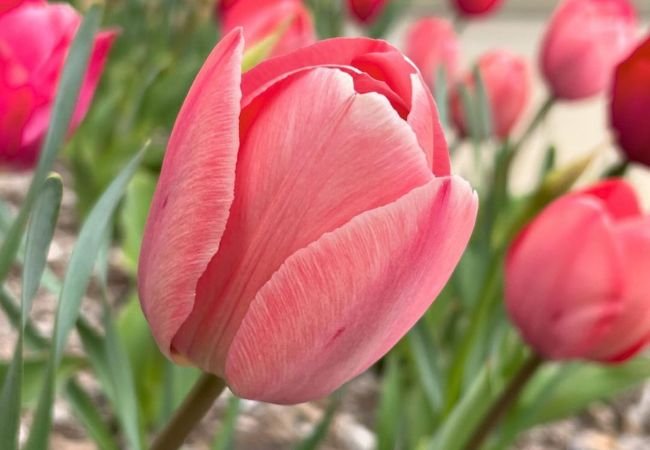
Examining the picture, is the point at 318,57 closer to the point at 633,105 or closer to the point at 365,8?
the point at 633,105

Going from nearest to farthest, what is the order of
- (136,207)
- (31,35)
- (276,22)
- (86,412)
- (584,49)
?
(31,35) → (86,412) → (276,22) → (136,207) → (584,49)

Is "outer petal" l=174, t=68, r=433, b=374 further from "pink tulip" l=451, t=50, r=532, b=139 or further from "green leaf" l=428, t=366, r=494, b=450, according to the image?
"pink tulip" l=451, t=50, r=532, b=139

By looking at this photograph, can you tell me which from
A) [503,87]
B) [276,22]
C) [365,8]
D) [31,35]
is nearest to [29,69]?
[31,35]

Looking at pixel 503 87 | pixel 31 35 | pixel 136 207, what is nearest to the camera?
pixel 31 35

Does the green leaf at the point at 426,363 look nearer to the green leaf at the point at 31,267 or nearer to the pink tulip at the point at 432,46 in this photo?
the green leaf at the point at 31,267

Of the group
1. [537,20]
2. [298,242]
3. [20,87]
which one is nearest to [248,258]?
[298,242]

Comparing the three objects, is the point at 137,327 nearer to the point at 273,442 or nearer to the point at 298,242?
the point at 273,442

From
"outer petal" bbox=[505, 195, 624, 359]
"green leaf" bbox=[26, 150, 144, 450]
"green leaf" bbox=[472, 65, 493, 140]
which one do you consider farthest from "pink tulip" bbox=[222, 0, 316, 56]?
"green leaf" bbox=[26, 150, 144, 450]

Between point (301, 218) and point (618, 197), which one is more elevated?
point (301, 218)
